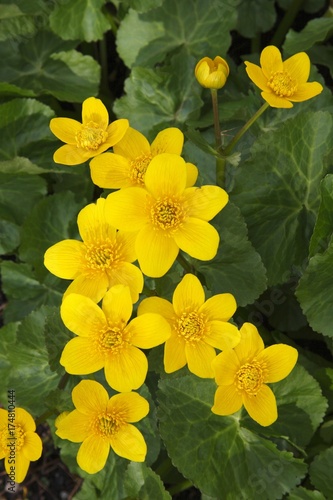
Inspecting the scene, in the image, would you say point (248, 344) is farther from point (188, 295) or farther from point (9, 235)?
point (9, 235)

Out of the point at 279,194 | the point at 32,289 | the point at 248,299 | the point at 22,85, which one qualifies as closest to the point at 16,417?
the point at 248,299

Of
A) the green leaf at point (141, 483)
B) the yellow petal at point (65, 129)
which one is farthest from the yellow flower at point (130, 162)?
the green leaf at point (141, 483)

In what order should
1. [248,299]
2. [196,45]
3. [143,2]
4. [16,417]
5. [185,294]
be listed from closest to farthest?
[185,294] < [16,417] < [248,299] < [143,2] < [196,45]

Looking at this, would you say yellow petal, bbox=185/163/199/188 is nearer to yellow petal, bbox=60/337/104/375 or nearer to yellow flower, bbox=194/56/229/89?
yellow flower, bbox=194/56/229/89

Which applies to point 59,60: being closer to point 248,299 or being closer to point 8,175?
point 8,175

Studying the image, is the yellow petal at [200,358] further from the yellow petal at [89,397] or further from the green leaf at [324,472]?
the green leaf at [324,472]

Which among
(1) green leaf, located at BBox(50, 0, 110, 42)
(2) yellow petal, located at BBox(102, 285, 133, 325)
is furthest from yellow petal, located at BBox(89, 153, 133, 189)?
(1) green leaf, located at BBox(50, 0, 110, 42)
